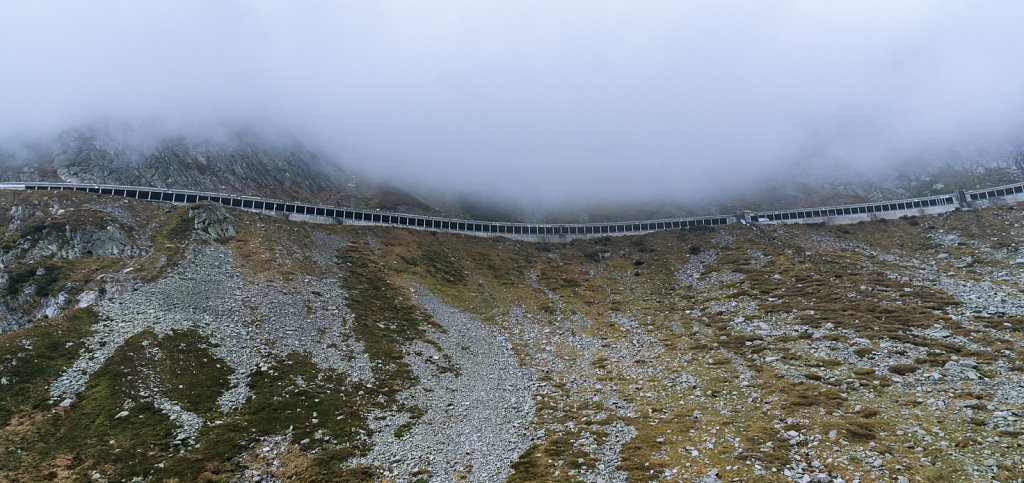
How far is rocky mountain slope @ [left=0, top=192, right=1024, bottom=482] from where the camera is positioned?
2959 centimetres

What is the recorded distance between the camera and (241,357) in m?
45.1

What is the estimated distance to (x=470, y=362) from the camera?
52906 mm

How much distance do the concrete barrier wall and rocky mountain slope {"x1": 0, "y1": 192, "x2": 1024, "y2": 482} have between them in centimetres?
1078

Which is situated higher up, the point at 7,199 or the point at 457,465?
the point at 7,199

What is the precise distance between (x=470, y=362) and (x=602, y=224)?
79.7 meters

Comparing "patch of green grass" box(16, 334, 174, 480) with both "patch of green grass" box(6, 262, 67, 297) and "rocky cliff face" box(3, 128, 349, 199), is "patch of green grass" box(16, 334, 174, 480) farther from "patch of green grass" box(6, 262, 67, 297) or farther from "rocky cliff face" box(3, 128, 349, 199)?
"rocky cliff face" box(3, 128, 349, 199)

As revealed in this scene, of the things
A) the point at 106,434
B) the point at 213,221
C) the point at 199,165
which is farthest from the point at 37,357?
the point at 199,165

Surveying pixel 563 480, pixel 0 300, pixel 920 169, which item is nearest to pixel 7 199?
pixel 0 300

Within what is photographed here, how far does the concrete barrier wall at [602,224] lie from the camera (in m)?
97.0

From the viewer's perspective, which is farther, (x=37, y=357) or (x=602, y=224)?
(x=602, y=224)

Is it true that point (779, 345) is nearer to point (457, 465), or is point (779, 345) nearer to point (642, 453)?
point (642, 453)

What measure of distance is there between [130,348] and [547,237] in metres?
90.7

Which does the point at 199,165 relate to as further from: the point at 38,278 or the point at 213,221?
the point at 38,278

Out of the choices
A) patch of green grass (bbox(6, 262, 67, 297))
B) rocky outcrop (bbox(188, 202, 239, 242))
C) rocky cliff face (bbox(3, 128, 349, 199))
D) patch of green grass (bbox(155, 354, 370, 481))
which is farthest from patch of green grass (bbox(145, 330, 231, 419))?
rocky cliff face (bbox(3, 128, 349, 199))
